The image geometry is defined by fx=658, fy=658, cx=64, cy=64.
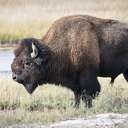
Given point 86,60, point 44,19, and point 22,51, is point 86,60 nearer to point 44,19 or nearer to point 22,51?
point 22,51

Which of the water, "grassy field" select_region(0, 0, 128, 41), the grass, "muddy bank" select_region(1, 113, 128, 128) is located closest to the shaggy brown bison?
the grass

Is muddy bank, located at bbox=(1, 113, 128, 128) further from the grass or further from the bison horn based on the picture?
the bison horn

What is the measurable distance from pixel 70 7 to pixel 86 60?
2393 centimetres

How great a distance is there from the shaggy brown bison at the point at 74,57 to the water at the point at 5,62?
5.78m

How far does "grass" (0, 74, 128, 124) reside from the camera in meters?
10.7

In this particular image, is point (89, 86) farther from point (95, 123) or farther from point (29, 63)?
point (95, 123)

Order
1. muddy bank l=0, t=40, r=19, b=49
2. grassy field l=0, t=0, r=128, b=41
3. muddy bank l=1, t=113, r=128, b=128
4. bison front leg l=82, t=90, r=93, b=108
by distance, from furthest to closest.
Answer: grassy field l=0, t=0, r=128, b=41 → muddy bank l=0, t=40, r=19, b=49 → bison front leg l=82, t=90, r=93, b=108 → muddy bank l=1, t=113, r=128, b=128

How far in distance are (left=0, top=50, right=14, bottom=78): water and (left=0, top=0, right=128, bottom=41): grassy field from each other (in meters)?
A: 4.45

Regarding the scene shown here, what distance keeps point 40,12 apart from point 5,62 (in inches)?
477

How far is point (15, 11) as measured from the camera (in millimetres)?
34719

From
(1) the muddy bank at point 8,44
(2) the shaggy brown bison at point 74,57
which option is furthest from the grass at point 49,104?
(1) the muddy bank at point 8,44

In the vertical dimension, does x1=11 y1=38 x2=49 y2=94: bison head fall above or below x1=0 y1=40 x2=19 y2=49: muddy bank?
above

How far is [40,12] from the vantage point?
3428 cm

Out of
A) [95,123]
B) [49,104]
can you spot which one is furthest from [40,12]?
[95,123]
